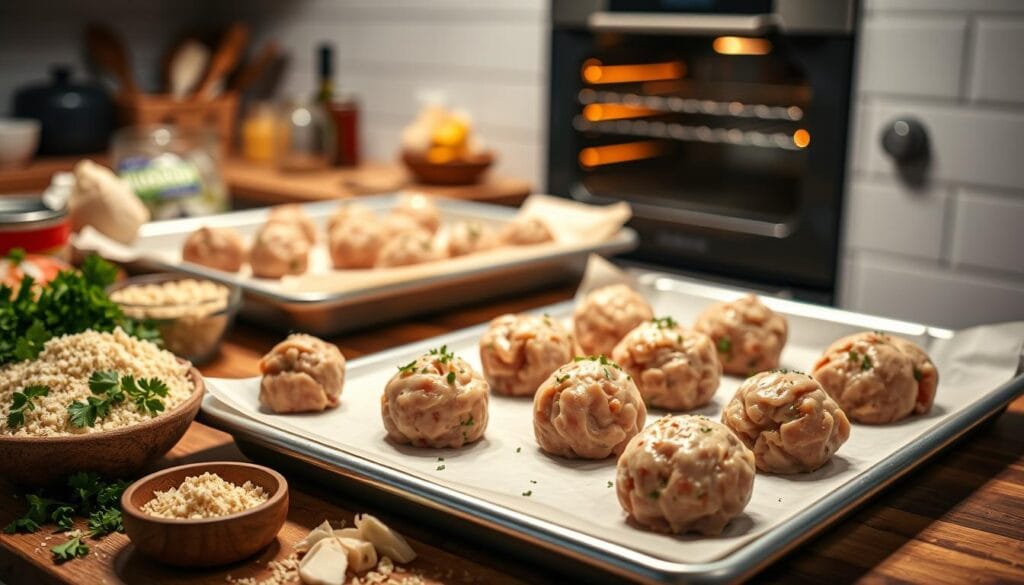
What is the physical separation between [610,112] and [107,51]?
2034 mm

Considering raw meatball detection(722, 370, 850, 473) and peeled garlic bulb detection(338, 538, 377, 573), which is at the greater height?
raw meatball detection(722, 370, 850, 473)

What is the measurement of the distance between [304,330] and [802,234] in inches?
56.3

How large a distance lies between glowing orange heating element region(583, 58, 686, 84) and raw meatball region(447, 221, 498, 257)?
3.90 feet

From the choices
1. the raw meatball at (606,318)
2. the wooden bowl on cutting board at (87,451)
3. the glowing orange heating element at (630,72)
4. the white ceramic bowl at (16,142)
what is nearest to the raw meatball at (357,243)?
the raw meatball at (606,318)

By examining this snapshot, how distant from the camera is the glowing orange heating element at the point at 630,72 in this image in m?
3.06

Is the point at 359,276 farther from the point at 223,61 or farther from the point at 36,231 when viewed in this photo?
the point at 223,61

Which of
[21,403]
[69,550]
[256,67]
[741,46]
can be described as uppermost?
[741,46]

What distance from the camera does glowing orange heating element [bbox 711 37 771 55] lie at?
276cm

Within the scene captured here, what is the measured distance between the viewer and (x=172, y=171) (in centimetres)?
250

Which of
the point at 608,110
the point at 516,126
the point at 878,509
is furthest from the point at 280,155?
the point at 878,509

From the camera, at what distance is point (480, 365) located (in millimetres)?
1610

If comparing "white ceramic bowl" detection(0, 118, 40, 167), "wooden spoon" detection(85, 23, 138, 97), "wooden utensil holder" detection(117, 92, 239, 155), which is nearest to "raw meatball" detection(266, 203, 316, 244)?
"white ceramic bowl" detection(0, 118, 40, 167)

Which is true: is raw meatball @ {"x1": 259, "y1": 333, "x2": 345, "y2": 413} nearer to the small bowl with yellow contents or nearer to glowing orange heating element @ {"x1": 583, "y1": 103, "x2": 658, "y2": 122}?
the small bowl with yellow contents

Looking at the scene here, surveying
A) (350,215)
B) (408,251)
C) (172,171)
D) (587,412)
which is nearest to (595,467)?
(587,412)
